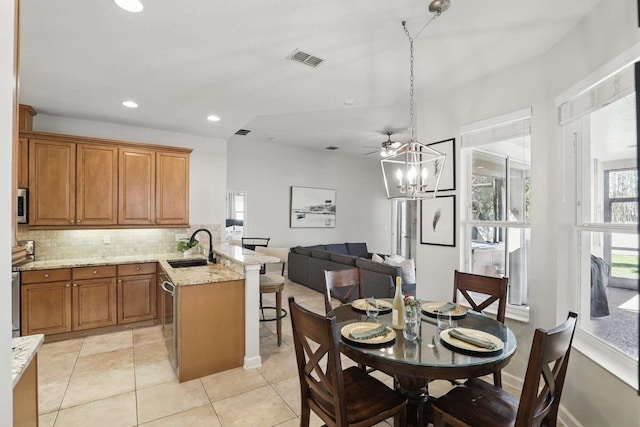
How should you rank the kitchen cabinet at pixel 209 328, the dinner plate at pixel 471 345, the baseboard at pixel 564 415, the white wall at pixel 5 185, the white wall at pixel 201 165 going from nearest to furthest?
the white wall at pixel 5 185, the dinner plate at pixel 471 345, the baseboard at pixel 564 415, the kitchen cabinet at pixel 209 328, the white wall at pixel 201 165

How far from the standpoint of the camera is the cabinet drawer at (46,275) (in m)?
3.42

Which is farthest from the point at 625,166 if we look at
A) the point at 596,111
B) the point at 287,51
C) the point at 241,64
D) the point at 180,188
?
the point at 180,188

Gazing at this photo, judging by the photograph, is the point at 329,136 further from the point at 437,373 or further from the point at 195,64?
the point at 437,373

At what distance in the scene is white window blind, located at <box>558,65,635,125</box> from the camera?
177cm

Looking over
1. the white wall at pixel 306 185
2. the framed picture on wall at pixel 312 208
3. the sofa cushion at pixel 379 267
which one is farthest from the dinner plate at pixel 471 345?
the framed picture on wall at pixel 312 208

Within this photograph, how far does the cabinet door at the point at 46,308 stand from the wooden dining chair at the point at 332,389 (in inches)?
134

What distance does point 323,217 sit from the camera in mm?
7727

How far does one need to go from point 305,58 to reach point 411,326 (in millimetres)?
2243

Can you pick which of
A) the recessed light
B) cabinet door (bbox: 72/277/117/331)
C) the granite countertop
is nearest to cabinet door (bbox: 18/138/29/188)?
cabinet door (bbox: 72/277/117/331)

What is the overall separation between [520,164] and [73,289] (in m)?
5.00

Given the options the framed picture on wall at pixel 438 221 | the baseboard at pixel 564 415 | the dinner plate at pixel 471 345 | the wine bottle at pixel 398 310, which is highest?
the framed picture on wall at pixel 438 221

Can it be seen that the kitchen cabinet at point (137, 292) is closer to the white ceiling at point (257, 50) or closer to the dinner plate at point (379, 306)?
the white ceiling at point (257, 50)

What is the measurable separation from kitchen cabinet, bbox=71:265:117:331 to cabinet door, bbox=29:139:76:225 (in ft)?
2.39

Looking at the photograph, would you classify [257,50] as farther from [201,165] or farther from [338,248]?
[338,248]
